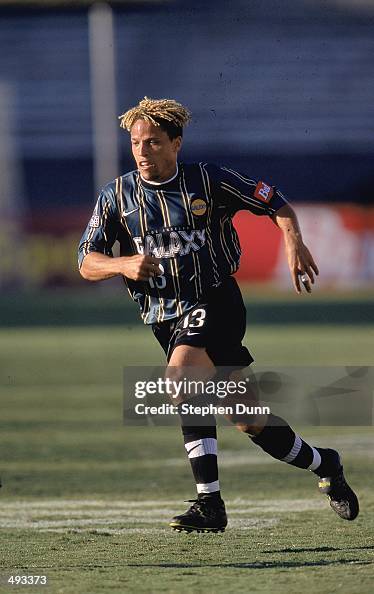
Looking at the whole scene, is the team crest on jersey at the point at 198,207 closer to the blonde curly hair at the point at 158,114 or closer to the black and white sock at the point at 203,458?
the blonde curly hair at the point at 158,114

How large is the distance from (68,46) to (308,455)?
1043 inches

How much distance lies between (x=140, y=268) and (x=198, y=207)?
62 centimetres

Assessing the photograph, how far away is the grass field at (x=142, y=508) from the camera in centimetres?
458

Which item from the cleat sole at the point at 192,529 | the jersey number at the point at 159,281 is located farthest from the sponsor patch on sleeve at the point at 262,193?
the cleat sole at the point at 192,529

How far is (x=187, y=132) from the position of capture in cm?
2631

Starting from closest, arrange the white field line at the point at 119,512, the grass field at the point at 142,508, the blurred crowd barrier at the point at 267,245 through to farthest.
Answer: the grass field at the point at 142,508 < the white field line at the point at 119,512 < the blurred crowd barrier at the point at 267,245

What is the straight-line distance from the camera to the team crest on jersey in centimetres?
533

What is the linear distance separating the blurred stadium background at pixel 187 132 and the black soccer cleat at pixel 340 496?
16.5 meters

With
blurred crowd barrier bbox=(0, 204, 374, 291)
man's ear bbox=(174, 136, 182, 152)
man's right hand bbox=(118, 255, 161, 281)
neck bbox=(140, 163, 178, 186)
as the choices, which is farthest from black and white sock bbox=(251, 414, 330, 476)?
blurred crowd barrier bbox=(0, 204, 374, 291)

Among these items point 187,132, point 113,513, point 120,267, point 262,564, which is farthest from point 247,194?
point 187,132

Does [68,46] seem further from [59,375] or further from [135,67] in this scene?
[59,375]

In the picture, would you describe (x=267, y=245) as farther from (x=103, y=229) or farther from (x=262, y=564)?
(x=262, y=564)

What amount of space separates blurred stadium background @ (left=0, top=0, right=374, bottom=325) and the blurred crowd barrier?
31 millimetres

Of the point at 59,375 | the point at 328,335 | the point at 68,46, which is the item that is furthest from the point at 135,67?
the point at 59,375
